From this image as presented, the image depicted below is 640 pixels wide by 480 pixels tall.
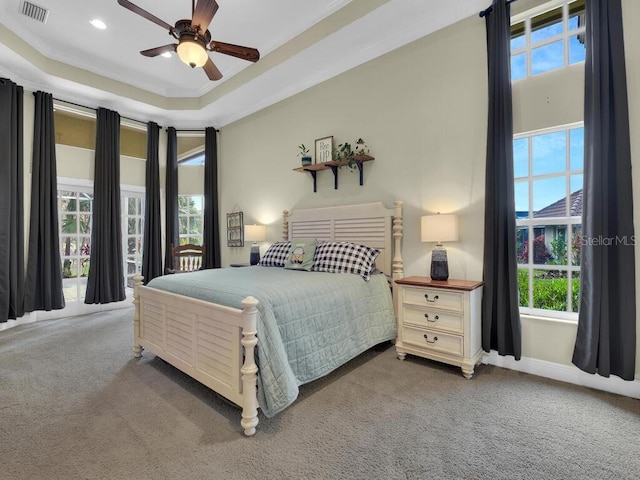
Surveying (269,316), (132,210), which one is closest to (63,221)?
(132,210)

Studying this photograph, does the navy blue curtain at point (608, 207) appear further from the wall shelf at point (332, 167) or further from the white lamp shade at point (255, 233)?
the white lamp shade at point (255, 233)

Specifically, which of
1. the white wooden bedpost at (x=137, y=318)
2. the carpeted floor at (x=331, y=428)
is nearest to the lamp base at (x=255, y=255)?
the white wooden bedpost at (x=137, y=318)

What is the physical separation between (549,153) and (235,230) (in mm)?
4216

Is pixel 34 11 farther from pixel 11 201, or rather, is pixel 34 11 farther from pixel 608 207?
pixel 608 207

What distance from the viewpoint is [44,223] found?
13.0 feet

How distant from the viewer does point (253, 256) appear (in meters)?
4.37

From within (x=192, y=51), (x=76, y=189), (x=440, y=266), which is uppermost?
(x=192, y=51)

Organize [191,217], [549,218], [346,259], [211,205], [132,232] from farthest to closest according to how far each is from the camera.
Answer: [191,217]
[211,205]
[132,232]
[346,259]
[549,218]

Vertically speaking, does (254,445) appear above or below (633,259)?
below

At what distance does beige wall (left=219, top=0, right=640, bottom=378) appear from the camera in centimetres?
237

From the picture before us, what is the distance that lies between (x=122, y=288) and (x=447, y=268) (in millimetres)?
4467

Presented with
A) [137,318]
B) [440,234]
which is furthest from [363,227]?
[137,318]

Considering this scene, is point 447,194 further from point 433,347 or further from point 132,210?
point 132,210

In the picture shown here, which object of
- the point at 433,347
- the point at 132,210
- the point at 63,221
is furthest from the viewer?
the point at 132,210
